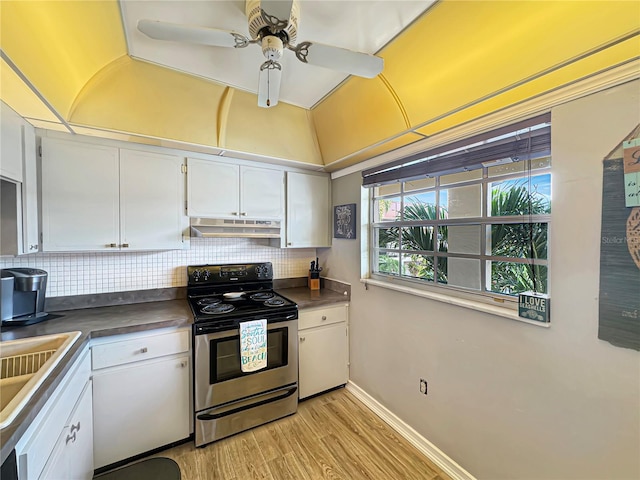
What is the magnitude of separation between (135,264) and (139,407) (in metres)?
1.12

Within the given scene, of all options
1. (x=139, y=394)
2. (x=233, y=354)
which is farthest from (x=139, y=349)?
(x=233, y=354)

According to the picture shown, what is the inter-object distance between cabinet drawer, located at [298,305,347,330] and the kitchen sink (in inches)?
60.3

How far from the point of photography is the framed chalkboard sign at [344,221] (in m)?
2.62

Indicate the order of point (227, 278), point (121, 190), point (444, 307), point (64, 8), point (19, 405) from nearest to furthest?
point (19, 405)
point (64, 8)
point (444, 307)
point (121, 190)
point (227, 278)

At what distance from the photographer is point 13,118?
59.1 inches

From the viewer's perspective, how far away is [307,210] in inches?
111

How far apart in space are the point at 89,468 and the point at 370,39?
116 inches

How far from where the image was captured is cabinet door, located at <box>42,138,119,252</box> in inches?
70.8

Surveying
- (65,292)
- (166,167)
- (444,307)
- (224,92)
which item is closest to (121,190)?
(166,167)

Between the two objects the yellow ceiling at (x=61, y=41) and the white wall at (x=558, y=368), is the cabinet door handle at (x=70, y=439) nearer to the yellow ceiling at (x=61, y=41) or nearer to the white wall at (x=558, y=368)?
the yellow ceiling at (x=61, y=41)

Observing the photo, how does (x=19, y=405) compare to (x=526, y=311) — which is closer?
(x=19, y=405)

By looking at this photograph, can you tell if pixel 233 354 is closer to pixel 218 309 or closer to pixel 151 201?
pixel 218 309

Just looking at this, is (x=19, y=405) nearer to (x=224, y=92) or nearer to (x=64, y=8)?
(x=64, y=8)

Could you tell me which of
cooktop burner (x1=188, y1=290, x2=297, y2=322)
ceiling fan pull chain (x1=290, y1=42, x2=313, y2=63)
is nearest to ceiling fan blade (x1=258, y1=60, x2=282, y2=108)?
ceiling fan pull chain (x1=290, y1=42, x2=313, y2=63)
